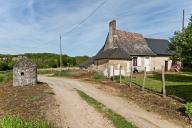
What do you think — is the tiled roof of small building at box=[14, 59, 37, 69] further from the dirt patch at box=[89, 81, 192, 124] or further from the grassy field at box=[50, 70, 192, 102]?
the dirt patch at box=[89, 81, 192, 124]

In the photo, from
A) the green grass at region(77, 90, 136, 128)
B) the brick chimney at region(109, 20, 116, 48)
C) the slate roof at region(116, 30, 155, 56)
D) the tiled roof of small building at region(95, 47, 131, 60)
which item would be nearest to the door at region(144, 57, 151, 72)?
the slate roof at region(116, 30, 155, 56)

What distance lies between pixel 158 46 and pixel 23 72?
93.1 feet

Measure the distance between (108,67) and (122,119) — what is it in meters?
27.2

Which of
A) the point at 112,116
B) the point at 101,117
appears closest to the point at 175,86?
the point at 112,116

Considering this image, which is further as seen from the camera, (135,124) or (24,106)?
(24,106)

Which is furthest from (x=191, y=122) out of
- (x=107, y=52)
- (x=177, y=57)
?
(x=107, y=52)

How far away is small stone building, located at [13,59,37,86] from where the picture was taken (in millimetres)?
27484

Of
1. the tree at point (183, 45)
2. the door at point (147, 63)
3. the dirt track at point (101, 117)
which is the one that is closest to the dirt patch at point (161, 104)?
the dirt track at point (101, 117)

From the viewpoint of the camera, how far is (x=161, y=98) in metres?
18.5

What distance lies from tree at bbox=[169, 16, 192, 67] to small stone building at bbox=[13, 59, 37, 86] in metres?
13.5

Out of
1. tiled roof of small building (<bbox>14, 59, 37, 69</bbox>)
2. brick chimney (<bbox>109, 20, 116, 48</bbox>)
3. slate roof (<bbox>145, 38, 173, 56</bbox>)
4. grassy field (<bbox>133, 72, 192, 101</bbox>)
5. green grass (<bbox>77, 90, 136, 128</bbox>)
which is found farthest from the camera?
slate roof (<bbox>145, 38, 173, 56</bbox>)

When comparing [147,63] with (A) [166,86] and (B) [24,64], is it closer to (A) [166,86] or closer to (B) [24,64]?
(A) [166,86]

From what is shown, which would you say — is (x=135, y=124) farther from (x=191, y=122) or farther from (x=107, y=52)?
(x=107, y=52)

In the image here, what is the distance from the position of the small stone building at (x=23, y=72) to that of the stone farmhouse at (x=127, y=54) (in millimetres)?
12904
